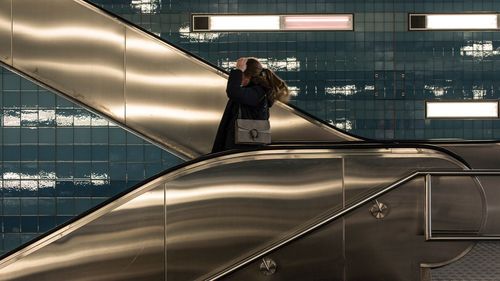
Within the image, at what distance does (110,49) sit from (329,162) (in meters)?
3.34

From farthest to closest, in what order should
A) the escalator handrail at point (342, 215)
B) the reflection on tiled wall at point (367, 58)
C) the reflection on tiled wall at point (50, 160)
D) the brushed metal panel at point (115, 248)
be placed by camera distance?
the reflection on tiled wall at point (367, 58), the reflection on tiled wall at point (50, 160), the brushed metal panel at point (115, 248), the escalator handrail at point (342, 215)

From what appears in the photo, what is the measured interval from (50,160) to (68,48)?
3.51 feet

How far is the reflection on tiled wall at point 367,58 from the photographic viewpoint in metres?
9.23

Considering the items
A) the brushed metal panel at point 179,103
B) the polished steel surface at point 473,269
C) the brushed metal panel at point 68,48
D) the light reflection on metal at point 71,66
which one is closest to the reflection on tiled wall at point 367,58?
the brushed metal panel at point 179,103

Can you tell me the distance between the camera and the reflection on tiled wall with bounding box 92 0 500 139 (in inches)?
363

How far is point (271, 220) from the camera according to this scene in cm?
599

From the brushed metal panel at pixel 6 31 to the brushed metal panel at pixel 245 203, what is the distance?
3.23 meters

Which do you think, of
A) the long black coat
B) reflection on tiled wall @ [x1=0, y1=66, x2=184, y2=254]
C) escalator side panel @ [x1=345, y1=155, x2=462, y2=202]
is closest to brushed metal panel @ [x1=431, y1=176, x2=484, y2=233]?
escalator side panel @ [x1=345, y1=155, x2=462, y2=202]

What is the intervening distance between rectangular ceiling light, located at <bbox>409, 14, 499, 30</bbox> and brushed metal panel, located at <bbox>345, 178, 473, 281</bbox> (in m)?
3.81

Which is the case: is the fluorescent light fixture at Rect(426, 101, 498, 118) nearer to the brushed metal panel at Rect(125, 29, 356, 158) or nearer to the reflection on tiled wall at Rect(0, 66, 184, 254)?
the brushed metal panel at Rect(125, 29, 356, 158)

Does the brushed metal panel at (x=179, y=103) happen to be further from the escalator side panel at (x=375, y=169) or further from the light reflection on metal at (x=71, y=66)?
the escalator side panel at (x=375, y=169)

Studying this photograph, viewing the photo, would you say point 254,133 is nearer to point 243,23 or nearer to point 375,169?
point 375,169

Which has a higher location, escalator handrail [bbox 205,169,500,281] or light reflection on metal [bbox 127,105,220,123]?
light reflection on metal [bbox 127,105,220,123]

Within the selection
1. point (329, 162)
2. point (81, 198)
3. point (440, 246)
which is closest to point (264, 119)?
point (329, 162)
